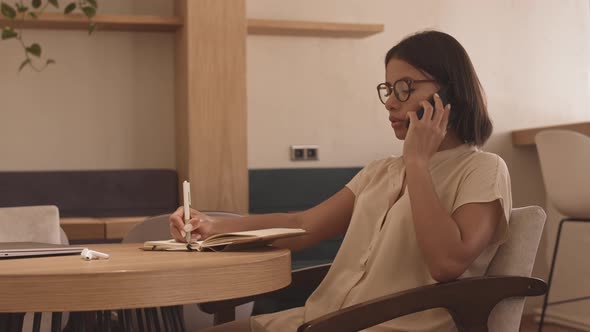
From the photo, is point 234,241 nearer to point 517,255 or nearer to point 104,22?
point 517,255

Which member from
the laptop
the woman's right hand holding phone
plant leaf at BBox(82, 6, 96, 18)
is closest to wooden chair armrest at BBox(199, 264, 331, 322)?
the woman's right hand holding phone

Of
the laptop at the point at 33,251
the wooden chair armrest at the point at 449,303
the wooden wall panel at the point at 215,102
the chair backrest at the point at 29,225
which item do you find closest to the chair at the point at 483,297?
the wooden chair armrest at the point at 449,303

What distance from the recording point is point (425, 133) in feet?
5.75

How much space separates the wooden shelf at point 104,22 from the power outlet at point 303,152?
91 centimetres

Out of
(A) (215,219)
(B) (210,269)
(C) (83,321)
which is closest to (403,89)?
(A) (215,219)

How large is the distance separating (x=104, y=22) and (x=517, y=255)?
110 inches

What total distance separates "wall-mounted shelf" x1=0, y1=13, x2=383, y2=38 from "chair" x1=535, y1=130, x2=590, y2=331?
1152 mm

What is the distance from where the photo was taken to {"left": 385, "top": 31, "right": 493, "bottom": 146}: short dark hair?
1.85 m

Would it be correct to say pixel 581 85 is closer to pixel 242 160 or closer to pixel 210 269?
pixel 242 160

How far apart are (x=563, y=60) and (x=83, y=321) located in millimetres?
4040

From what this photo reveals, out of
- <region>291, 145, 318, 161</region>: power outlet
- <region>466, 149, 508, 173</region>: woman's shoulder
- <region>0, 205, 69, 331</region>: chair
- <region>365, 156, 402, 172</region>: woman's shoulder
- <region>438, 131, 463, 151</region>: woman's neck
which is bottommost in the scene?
<region>0, 205, 69, 331</region>: chair

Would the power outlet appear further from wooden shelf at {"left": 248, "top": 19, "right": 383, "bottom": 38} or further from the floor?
the floor

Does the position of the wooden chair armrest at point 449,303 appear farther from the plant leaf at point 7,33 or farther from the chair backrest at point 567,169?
the plant leaf at point 7,33

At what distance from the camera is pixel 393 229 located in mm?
1828
